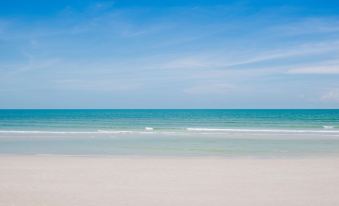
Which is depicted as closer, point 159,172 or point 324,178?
point 324,178

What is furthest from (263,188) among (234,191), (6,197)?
(6,197)

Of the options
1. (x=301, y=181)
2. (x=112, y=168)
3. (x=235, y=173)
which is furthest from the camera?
(x=112, y=168)

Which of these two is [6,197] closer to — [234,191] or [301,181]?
[234,191]

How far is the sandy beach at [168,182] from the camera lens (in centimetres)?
739

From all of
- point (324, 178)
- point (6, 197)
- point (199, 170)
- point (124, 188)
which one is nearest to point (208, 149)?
point (199, 170)

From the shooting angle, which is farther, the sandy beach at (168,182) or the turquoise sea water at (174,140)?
the turquoise sea water at (174,140)

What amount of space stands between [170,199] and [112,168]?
3.85 metres

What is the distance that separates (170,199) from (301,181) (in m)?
3.72

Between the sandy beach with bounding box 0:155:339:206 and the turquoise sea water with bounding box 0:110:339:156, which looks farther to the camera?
the turquoise sea water with bounding box 0:110:339:156

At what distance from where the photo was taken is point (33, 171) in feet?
34.0

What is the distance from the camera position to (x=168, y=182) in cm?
896

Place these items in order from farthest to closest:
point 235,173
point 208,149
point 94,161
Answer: point 208,149, point 94,161, point 235,173

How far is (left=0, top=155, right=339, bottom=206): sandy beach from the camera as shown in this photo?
7391mm

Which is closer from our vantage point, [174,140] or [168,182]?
[168,182]
